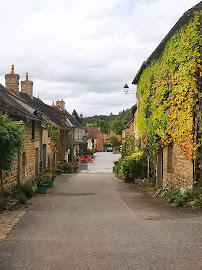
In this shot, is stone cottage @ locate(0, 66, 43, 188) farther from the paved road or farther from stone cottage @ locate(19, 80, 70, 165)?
the paved road

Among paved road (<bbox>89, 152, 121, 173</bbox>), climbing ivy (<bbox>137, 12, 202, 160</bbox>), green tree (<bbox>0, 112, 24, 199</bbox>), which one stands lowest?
paved road (<bbox>89, 152, 121, 173</bbox>)

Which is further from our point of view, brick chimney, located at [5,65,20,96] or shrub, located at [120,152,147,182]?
brick chimney, located at [5,65,20,96]

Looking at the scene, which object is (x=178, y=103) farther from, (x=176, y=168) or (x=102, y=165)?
(x=102, y=165)

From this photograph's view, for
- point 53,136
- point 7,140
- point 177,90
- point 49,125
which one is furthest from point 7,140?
point 53,136

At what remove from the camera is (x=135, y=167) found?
695 inches

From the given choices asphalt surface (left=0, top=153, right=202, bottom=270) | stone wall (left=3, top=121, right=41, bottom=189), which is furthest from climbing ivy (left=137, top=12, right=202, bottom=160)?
stone wall (left=3, top=121, right=41, bottom=189)

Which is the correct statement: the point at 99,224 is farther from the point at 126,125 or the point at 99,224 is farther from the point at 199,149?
the point at 126,125

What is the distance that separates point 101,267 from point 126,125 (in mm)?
35830

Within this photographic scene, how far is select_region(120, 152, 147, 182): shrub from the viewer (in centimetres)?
1744

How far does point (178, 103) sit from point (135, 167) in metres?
7.73

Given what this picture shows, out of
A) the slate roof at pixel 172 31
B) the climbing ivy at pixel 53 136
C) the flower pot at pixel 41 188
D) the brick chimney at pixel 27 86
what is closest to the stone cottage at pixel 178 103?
the slate roof at pixel 172 31

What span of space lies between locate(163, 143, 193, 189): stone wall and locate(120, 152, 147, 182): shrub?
173 inches

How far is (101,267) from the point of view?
4.65 metres

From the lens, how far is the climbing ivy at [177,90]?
973 centimetres
